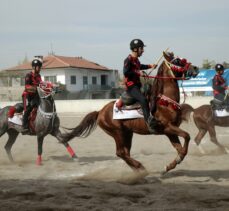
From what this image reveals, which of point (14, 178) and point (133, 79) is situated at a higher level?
point (133, 79)

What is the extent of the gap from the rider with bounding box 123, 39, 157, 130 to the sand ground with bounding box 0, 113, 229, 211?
3.92ft

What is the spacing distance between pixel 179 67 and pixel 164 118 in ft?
3.47

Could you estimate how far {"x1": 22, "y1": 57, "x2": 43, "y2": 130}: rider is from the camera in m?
9.91

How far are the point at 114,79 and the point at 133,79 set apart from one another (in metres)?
56.5

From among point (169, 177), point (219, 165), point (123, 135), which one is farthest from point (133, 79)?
point (219, 165)

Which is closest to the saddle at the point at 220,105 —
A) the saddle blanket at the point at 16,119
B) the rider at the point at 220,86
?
the rider at the point at 220,86

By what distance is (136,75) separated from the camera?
26.4 ft

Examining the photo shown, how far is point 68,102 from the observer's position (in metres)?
30.5

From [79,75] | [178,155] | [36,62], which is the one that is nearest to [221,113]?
[178,155]

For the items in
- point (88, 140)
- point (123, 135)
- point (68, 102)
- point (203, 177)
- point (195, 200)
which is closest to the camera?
point (195, 200)

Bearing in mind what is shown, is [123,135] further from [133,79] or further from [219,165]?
[219,165]

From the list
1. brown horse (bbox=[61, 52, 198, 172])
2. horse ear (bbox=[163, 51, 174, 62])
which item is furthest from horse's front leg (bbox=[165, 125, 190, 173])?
horse ear (bbox=[163, 51, 174, 62])

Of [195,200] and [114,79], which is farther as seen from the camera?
[114,79]

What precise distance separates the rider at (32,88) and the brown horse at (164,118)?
2.17 metres
